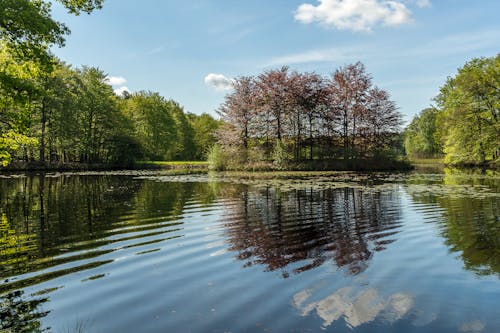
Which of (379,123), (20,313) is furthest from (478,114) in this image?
(20,313)

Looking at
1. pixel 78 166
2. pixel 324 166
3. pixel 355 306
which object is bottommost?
pixel 355 306

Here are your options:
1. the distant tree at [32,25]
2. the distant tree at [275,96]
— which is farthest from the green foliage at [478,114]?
the distant tree at [32,25]

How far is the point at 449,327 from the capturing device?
4.66 metres

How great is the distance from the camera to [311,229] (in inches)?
431

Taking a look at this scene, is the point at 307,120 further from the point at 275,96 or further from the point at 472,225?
the point at 472,225

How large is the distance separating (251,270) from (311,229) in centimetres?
435

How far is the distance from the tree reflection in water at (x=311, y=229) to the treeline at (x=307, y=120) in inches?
995

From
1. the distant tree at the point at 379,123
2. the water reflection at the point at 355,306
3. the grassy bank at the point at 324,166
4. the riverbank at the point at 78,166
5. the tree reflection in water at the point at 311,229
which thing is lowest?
the water reflection at the point at 355,306

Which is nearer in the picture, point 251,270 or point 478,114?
point 251,270

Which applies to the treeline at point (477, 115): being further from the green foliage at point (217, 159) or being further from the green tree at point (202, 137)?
the green tree at point (202, 137)

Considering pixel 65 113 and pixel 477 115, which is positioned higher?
pixel 65 113

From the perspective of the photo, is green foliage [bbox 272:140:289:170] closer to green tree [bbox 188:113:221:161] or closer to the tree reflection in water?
the tree reflection in water

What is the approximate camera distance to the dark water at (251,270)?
16.1ft

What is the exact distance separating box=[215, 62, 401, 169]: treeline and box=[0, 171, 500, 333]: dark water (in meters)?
29.9
